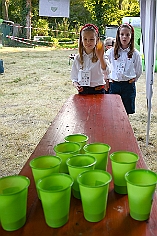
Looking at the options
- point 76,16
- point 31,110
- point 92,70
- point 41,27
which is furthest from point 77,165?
point 76,16

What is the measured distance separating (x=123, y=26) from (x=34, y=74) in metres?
6.21

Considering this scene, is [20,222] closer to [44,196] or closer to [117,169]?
[44,196]

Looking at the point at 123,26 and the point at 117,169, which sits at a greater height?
the point at 123,26

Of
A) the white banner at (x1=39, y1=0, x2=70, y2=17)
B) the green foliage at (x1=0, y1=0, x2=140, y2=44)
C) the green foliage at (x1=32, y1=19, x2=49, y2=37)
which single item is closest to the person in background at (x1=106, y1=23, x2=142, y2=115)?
the white banner at (x1=39, y1=0, x2=70, y2=17)

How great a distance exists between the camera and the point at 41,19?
2117 cm

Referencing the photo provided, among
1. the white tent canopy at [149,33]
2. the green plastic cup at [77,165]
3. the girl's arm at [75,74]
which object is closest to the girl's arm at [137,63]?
the white tent canopy at [149,33]

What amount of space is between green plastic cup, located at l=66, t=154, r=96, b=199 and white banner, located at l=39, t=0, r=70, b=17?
16.6ft

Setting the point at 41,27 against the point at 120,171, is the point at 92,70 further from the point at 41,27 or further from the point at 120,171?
the point at 41,27

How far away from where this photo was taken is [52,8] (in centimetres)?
550

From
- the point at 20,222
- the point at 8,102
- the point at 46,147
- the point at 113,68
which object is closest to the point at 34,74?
the point at 8,102

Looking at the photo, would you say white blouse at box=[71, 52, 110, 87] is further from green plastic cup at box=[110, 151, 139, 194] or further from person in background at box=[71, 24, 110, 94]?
green plastic cup at box=[110, 151, 139, 194]

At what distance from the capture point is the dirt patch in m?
3.30

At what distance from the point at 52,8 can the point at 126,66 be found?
10.3 ft

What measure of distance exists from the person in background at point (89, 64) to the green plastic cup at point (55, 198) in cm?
187
